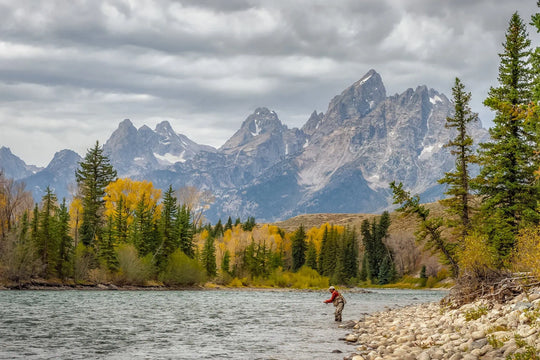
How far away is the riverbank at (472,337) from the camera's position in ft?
48.5

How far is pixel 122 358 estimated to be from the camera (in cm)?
2011

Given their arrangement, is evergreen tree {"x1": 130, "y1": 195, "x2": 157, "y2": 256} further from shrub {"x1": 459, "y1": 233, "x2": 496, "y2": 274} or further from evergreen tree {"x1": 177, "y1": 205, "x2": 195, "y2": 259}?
shrub {"x1": 459, "y1": 233, "x2": 496, "y2": 274}

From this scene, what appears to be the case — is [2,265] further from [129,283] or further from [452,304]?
[452,304]

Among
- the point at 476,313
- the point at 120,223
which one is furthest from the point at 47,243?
the point at 476,313

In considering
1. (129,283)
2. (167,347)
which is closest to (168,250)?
(129,283)

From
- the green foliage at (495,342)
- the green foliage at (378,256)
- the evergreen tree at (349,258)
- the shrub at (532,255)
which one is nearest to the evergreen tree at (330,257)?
the evergreen tree at (349,258)

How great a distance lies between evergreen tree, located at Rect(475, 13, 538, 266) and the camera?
39.4m

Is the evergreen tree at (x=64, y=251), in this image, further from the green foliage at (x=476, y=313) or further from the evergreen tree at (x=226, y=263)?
the green foliage at (x=476, y=313)

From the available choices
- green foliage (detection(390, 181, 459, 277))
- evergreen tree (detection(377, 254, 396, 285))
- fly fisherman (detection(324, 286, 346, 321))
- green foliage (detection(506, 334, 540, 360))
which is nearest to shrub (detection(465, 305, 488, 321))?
green foliage (detection(506, 334, 540, 360))

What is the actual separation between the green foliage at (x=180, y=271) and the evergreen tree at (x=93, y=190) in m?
12.4

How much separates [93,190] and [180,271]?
69.7 ft

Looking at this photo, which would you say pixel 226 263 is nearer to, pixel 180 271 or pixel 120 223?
pixel 180 271

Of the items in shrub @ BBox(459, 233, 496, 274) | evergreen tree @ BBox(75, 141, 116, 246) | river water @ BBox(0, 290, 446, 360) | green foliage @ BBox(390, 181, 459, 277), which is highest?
evergreen tree @ BBox(75, 141, 116, 246)

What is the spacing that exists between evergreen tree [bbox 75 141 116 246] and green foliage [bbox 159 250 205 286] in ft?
40.6
